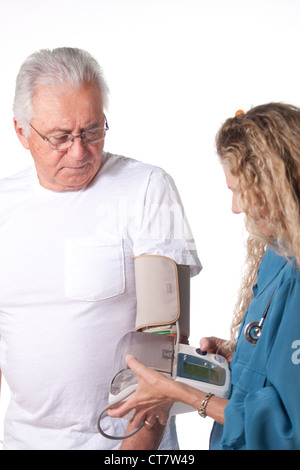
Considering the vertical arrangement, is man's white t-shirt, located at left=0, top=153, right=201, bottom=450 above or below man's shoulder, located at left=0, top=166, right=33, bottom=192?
below

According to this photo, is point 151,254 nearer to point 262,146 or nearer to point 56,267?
point 56,267

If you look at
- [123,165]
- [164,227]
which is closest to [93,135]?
[123,165]

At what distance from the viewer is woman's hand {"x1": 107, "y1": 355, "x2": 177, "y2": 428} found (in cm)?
136

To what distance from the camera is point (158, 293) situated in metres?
1.53

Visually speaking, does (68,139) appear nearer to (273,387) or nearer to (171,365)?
(171,365)

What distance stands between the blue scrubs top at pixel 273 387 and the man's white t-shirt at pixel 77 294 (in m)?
0.37

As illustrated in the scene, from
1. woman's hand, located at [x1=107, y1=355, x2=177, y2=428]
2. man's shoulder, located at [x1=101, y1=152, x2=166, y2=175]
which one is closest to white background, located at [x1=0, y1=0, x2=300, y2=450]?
man's shoulder, located at [x1=101, y1=152, x2=166, y2=175]

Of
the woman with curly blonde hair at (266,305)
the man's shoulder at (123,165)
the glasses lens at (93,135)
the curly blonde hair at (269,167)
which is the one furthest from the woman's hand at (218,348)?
the glasses lens at (93,135)

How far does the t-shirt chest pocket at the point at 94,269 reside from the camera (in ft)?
5.30

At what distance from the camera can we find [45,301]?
164cm

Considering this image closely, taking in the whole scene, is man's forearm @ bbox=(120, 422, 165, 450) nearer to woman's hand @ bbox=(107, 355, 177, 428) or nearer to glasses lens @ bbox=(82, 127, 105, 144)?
woman's hand @ bbox=(107, 355, 177, 428)

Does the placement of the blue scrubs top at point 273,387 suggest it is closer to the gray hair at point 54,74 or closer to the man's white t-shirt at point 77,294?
the man's white t-shirt at point 77,294

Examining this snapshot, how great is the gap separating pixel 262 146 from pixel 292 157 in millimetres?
64

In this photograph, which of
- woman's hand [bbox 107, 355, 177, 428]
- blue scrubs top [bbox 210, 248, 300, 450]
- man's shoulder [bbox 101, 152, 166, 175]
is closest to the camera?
blue scrubs top [bbox 210, 248, 300, 450]
